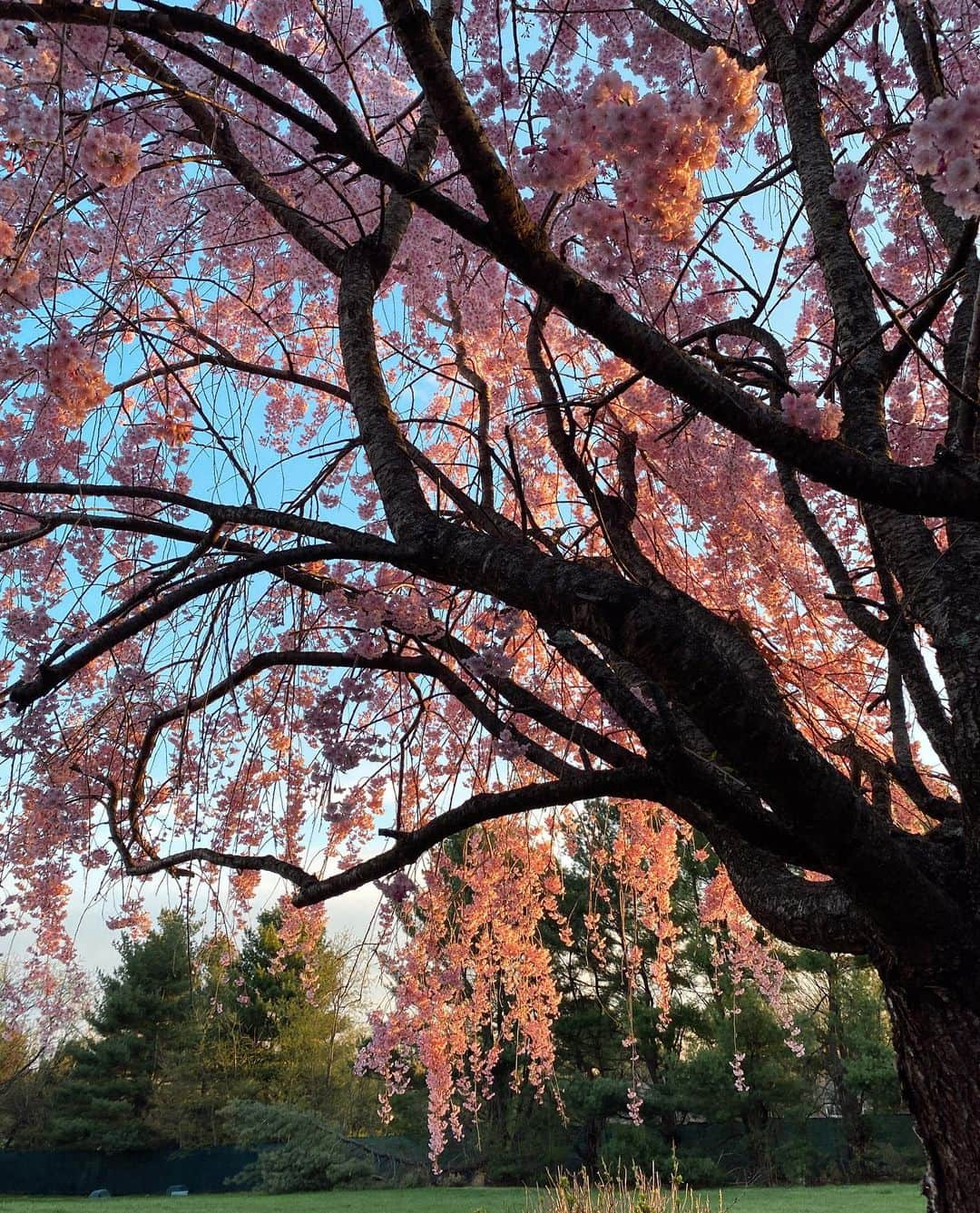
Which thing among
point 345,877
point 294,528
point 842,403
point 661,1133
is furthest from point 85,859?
point 661,1133

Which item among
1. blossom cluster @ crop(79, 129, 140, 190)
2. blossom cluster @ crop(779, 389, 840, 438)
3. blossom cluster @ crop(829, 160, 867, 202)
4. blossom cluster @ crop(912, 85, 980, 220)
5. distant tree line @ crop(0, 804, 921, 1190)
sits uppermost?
blossom cluster @ crop(829, 160, 867, 202)

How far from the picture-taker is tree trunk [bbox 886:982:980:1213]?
1671mm

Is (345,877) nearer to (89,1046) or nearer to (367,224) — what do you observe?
(367,224)

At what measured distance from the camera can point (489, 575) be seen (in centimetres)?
156

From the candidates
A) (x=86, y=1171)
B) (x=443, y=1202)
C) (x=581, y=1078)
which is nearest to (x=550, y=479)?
(x=443, y=1202)

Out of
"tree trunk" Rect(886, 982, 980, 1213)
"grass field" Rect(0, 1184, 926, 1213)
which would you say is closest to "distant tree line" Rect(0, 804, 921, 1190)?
"grass field" Rect(0, 1184, 926, 1213)

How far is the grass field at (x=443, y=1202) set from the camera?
8578 millimetres

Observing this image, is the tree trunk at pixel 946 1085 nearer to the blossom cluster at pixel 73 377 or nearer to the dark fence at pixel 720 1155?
the blossom cluster at pixel 73 377

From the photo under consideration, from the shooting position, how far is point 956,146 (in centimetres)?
129

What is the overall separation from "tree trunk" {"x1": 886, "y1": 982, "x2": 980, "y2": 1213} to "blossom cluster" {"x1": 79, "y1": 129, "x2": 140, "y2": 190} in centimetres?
241

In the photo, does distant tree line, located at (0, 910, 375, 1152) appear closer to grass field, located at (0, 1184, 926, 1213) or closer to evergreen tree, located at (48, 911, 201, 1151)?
evergreen tree, located at (48, 911, 201, 1151)

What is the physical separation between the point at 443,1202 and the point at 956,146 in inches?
466

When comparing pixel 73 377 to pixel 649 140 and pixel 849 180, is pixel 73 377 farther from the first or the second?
pixel 849 180

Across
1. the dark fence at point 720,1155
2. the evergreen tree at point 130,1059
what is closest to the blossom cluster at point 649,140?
the dark fence at point 720,1155
